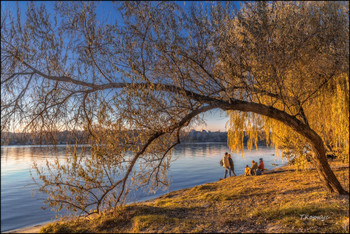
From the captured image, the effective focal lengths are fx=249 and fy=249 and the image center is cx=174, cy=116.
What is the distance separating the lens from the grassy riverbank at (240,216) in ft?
16.4

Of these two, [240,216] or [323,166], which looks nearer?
[240,216]

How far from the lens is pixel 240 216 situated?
19.5 feet

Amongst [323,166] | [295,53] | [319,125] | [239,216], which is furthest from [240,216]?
[319,125]

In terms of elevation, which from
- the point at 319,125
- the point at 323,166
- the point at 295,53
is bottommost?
the point at 323,166

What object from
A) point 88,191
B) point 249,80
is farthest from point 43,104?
point 249,80

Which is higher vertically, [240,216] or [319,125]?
[319,125]

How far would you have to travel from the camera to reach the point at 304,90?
288 inches

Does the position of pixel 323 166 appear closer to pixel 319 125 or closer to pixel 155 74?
pixel 319 125

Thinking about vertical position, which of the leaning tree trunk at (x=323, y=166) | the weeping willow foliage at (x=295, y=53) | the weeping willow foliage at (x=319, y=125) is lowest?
the leaning tree trunk at (x=323, y=166)

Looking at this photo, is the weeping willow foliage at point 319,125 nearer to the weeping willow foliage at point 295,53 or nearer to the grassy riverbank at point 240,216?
the weeping willow foliage at point 295,53

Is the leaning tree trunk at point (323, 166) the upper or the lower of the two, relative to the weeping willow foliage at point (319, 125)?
lower

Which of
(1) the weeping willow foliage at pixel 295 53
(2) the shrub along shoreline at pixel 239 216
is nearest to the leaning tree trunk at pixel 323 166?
(2) the shrub along shoreline at pixel 239 216

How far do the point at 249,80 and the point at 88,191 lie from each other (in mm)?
4910

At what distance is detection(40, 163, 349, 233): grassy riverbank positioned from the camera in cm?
498
